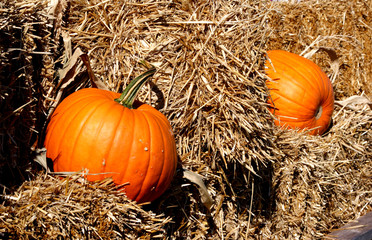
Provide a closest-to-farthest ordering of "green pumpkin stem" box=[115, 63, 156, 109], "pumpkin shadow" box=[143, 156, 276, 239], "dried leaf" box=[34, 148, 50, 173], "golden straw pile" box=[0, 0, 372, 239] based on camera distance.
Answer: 1. "golden straw pile" box=[0, 0, 372, 239]
2. "dried leaf" box=[34, 148, 50, 173]
3. "green pumpkin stem" box=[115, 63, 156, 109]
4. "pumpkin shadow" box=[143, 156, 276, 239]

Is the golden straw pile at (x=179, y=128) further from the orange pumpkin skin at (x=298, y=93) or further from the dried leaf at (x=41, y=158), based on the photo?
the orange pumpkin skin at (x=298, y=93)

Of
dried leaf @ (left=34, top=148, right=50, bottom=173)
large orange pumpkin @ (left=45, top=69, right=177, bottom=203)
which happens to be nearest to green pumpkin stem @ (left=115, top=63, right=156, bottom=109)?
large orange pumpkin @ (left=45, top=69, right=177, bottom=203)

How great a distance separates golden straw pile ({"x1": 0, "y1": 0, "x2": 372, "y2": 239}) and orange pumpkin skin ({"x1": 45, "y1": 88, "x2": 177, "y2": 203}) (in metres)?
0.11

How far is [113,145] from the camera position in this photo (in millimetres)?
2006

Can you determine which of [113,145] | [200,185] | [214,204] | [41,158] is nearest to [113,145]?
[113,145]

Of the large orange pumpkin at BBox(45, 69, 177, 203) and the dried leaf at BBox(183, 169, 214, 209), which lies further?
the dried leaf at BBox(183, 169, 214, 209)

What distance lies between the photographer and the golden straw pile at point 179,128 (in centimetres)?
180

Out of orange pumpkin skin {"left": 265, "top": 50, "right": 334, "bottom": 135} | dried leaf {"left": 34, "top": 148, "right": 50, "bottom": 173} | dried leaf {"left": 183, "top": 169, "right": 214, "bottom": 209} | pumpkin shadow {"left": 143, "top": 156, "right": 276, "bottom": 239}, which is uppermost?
orange pumpkin skin {"left": 265, "top": 50, "right": 334, "bottom": 135}

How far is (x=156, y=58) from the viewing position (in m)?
2.61

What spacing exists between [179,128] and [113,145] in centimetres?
66

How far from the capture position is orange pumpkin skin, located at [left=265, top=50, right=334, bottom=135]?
137 inches

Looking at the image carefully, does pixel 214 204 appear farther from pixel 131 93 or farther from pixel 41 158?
pixel 41 158

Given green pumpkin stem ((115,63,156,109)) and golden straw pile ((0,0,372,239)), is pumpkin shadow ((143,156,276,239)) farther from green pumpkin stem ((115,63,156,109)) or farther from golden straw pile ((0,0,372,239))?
green pumpkin stem ((115,63,156,109))

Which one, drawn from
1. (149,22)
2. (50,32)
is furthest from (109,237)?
(149,22)
